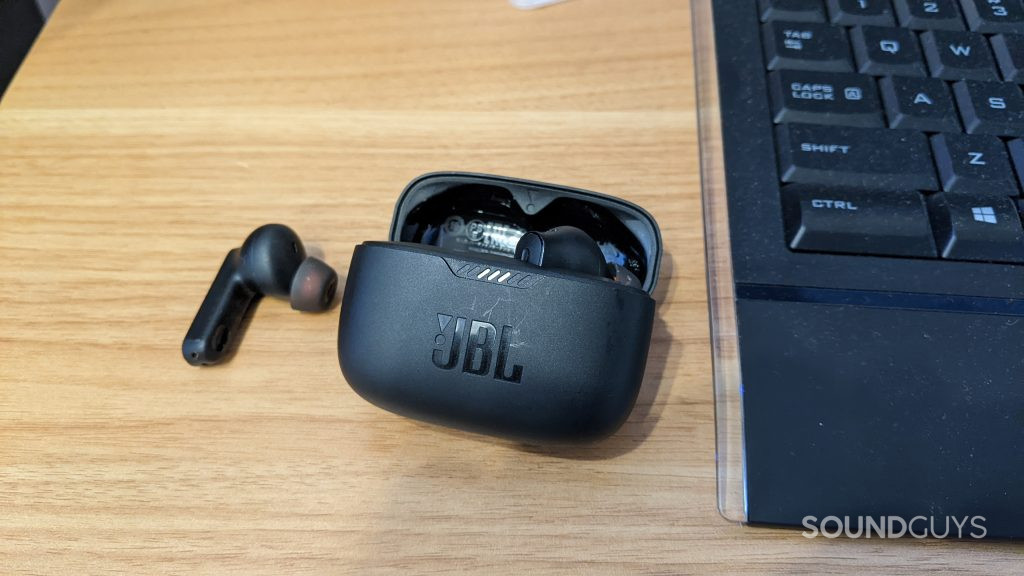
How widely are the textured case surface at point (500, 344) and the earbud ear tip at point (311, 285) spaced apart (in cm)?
7

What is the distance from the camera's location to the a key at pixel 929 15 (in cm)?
43

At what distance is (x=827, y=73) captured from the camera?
419mm

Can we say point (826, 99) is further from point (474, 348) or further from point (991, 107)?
point (474, 348)

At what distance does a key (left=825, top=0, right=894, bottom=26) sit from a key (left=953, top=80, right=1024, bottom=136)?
61 millimetres

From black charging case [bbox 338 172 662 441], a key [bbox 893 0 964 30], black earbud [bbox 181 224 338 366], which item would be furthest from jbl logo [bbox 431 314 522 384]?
a key [bbox 893 0 964 30]

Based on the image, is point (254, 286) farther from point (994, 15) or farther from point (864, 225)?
point (994, 15)

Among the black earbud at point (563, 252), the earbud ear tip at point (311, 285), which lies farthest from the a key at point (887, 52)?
the earbud ear tip at point (311, 285)

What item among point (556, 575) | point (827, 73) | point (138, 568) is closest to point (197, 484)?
point (138, 568)

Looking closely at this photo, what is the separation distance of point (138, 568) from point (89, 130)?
0.29m

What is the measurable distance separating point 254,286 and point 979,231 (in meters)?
0.38

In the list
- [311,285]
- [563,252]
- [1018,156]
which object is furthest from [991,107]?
[311,285]

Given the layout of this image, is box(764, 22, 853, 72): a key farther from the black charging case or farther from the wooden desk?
the black charging case

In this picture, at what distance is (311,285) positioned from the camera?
38 centimetres

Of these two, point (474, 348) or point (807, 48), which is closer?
point (474, 348)
